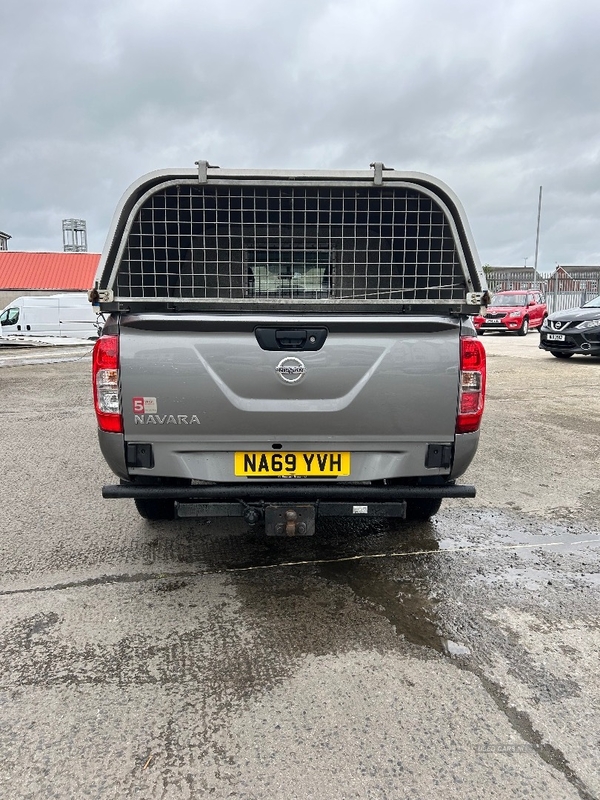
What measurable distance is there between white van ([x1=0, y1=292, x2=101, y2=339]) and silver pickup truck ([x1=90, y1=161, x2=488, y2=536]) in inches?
993

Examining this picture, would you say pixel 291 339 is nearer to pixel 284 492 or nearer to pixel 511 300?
pixel 284 492

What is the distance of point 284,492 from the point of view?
298 cm

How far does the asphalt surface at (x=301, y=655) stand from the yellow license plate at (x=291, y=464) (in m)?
0.70

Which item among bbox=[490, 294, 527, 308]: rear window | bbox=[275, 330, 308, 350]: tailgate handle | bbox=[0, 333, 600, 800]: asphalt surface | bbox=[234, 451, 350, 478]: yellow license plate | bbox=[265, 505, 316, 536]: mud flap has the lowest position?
bbox=[0, 333, 600, 800]: asphalt surface

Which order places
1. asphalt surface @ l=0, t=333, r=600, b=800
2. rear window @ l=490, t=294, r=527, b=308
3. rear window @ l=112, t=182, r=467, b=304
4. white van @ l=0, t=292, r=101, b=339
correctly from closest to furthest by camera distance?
asphalt surface @ l=0, t=333, r=600, b=800 < rear window @ l=112, t=182, r=467, b=304 < rear window @ l=490, t=294, r=527, b=308 < white van @ l=0, t=292, r=101, b=339

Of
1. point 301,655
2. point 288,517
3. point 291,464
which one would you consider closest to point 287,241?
point 291,464

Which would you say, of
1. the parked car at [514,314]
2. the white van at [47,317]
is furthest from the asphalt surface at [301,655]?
the white van at [47,317]

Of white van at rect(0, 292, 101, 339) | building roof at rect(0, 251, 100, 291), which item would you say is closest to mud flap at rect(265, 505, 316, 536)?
white van at rect(0, 292, 101, 339)

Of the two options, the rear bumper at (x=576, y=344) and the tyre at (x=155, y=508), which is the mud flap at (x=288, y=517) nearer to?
the tyre at (x=155, y=508)

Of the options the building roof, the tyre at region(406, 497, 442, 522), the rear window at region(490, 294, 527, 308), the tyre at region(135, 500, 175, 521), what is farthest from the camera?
the building roof

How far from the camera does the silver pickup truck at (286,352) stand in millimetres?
2891

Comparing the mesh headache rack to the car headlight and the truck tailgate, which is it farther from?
the car headlight

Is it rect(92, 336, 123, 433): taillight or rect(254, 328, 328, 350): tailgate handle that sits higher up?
rect(254, 328, 328, 350): tailgate handle

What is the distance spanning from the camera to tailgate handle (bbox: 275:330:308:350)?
2.89 metres
